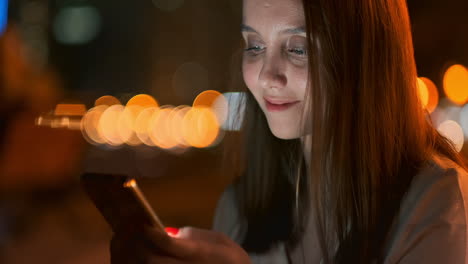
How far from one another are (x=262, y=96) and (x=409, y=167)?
18.8 inches

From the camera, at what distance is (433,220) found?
149 centimetres

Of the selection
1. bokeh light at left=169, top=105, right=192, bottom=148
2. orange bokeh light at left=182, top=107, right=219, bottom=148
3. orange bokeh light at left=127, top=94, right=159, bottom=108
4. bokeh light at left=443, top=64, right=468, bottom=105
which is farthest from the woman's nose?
orange bokeh light at left=127, top=94, right=159, bottom=108

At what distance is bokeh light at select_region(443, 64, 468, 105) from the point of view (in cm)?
1057

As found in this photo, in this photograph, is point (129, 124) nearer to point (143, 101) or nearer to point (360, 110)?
point (143, 101)

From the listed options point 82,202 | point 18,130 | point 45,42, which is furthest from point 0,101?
point 45,42

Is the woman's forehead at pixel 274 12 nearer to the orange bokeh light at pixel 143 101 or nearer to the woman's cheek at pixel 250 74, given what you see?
the woman's cheek at pixel 250 74

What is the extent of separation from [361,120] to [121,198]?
0.77 metres

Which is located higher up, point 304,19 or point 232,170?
point 304,19

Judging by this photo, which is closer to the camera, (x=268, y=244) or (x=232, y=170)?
(x=268, y=244)

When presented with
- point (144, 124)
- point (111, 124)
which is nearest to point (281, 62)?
point (111, 124)

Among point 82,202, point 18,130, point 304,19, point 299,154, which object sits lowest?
point 82,202

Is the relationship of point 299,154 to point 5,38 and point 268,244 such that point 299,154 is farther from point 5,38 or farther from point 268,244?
point 5,38

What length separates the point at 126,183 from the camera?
1186 millimetres

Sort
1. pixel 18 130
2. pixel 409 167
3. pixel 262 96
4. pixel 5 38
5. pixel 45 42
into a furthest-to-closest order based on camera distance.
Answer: pixel 45 42 < pixel 5 38 < pixel 18 130 < pixel 262 96 < pixel 409 167
